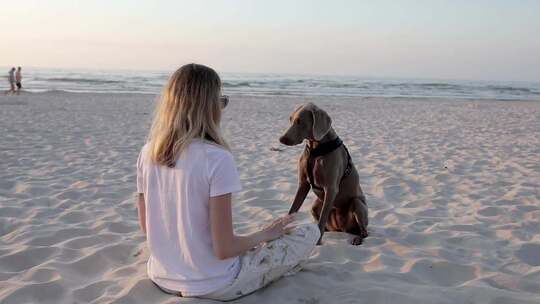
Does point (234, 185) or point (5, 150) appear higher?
point (234, 185)

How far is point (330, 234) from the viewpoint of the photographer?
3771mm

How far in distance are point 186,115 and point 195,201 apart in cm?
40

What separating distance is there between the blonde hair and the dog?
123 cm

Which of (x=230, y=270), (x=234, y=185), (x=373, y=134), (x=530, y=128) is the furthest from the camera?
(x=530, y=128)

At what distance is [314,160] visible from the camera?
3.52 m

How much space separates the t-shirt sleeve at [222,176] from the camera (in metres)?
2.18

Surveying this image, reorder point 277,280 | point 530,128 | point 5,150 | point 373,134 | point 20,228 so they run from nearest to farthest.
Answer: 1. point 277,280
2. point 20,228
3. point 5,150
4. point 373,134
5. point 530,128

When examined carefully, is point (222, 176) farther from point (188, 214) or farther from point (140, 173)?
point (140, 173)

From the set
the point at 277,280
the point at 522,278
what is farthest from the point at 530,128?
the point at 277,280

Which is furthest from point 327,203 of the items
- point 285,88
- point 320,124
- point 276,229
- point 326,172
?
point 285,88

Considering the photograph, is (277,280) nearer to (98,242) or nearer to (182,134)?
(182,134)

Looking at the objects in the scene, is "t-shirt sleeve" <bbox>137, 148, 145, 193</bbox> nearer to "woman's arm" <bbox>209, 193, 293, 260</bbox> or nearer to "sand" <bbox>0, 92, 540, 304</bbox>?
"woman's arm" <bbox>209, 193, 293, 260</bbox>

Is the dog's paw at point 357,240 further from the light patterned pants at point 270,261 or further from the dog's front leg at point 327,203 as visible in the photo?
the light patterned pants at point 270,261

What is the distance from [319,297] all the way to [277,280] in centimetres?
27
